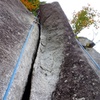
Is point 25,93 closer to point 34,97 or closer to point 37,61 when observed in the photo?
point 34,97

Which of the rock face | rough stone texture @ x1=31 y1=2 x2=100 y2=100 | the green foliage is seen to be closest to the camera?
the rock face

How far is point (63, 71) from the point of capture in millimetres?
6969

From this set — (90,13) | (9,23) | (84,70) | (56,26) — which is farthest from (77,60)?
(90,13)

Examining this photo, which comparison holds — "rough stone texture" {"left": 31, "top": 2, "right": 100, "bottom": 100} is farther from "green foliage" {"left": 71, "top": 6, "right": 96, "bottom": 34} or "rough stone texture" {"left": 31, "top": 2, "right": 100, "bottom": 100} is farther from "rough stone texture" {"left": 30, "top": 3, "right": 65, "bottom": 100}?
"green foliage" {"left": 71, "top": 6, "right": 96, "bottom": 34}

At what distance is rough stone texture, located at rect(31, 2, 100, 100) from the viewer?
5953 mm

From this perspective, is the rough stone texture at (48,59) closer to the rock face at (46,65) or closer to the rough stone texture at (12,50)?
the rock face at (46,65)

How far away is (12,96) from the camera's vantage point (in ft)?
16.7

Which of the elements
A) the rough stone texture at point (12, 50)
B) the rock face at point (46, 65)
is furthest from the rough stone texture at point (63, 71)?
the rough stone texture at point (12, 50)

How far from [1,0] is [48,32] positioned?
2924mm

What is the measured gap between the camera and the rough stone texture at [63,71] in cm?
595

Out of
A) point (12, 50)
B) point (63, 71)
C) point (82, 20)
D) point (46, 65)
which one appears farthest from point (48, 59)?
point (82, 20)

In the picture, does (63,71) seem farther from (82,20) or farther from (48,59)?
(82,20)

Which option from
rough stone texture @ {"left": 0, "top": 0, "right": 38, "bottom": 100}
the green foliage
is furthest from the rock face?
the green foliage

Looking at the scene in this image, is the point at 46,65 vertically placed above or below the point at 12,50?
below
